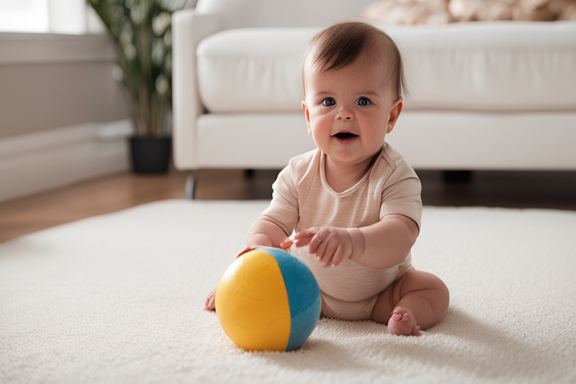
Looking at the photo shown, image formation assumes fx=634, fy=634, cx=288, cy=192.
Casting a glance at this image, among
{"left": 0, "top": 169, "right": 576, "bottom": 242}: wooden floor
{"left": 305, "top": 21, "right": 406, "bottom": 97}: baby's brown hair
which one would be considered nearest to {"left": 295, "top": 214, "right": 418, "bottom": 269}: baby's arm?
{"left": 305, "top": 21, "right": 406, "bottom": 97}: baby's brown hair

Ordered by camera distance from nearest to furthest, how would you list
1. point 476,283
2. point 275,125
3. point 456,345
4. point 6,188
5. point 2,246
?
1. point 456,345
2. point 476,283
3. point 2,246
4. point 275,125
5. point 6,188

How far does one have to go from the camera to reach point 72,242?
1513mm

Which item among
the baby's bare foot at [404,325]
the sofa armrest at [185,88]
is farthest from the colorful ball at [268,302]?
the sofa armrest at [185,88]

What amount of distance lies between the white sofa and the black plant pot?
86 centimetres

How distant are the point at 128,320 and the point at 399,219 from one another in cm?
43

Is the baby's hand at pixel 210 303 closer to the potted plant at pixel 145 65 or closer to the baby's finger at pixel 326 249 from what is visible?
the baby's finger at pixel 326 249

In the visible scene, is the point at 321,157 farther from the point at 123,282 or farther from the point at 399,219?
the point at 123,282

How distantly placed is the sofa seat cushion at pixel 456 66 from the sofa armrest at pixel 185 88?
94 mm

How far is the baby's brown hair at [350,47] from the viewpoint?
884 mm

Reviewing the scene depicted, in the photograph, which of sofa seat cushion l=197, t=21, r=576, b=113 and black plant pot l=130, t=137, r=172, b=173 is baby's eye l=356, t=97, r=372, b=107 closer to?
sofa seat cushion l=197, t=21, r=576, b=113

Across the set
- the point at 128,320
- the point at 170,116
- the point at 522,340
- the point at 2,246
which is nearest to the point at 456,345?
the point at 522,340

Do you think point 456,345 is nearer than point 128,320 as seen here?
Yes

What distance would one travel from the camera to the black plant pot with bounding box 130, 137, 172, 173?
2.87 m

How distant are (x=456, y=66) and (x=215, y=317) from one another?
1196 millimetres
